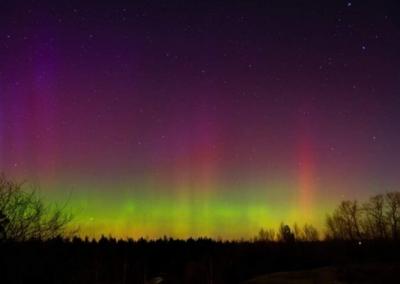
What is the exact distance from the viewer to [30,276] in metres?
13.1

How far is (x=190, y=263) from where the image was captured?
6138cm

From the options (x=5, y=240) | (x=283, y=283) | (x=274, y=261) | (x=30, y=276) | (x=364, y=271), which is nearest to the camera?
(x=5, y=240)

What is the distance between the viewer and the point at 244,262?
225ft

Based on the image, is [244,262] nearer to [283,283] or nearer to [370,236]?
[283,283]

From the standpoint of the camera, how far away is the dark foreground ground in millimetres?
13008

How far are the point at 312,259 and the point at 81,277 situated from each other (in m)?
61.7

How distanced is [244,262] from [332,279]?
96.8 feet

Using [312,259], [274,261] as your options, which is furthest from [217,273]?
[312,259]

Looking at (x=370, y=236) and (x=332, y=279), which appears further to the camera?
(x=370, y=236)

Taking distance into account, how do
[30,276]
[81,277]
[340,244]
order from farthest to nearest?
[340,244] < [81,277] < [30,276]

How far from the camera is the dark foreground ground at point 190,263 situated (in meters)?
13.0

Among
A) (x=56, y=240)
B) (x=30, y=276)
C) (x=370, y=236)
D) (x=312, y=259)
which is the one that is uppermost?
(x=370, y=236)

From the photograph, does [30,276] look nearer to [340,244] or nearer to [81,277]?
[81,277]

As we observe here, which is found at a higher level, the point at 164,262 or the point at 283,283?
the point at 164,262
